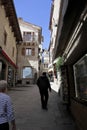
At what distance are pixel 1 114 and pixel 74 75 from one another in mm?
4173

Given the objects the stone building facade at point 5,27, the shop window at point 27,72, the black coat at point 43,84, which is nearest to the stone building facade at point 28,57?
the shop window at point 27,72

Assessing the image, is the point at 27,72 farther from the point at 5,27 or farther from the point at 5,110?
the point at 5,110

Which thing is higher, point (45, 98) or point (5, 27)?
point (5, 27)

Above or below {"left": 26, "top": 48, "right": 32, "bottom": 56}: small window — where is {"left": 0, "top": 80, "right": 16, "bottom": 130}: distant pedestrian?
below

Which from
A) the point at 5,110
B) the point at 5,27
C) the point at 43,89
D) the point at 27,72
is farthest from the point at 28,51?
the point at 5,110

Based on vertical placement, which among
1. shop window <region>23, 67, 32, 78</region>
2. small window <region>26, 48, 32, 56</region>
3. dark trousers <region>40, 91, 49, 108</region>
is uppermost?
small window <region>26, 48, 32, 56</region>

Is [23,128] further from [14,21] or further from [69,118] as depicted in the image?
[14,21]

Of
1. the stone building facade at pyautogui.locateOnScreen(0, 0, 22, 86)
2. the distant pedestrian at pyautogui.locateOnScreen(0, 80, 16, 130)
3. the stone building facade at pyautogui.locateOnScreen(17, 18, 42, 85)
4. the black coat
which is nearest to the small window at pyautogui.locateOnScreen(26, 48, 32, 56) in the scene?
the stone building facade at pyautogui.locateOnScreen(17, 18, 42, 85)

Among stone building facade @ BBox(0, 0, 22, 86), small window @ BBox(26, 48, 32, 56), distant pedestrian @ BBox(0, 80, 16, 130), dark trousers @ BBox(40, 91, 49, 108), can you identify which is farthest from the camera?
small window @ BBox(26, 48, 32, 56)

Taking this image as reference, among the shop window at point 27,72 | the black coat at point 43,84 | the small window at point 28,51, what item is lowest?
the black coat at point 43,84

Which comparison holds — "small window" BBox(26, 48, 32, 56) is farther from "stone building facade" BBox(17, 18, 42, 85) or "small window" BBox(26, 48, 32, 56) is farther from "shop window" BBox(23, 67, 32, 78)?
"shop window" BBox(23, 67, 32, 78)

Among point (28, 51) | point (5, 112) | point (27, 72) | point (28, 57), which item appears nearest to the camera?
point (5, 112)

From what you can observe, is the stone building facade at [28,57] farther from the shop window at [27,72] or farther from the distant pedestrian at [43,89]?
the distant pedestrian at [43,89]

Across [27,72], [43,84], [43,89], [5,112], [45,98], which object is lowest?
[45,98]
